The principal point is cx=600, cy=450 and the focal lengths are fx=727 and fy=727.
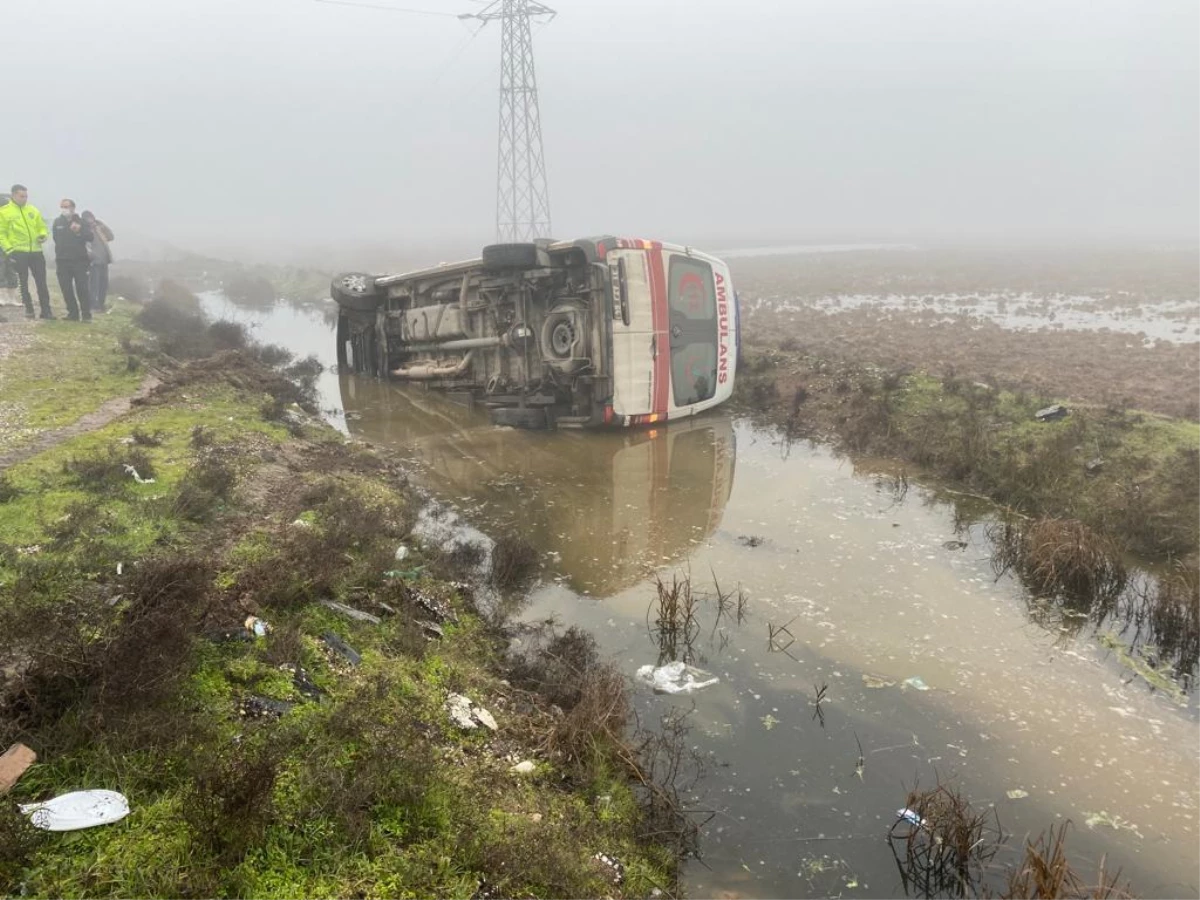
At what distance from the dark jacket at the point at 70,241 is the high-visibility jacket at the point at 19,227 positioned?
196 millimetres

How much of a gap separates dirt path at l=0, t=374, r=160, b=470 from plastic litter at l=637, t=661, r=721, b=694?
5.61 m

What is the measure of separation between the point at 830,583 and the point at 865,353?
10050 mm

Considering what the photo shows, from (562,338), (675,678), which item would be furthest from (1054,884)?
(562,338)

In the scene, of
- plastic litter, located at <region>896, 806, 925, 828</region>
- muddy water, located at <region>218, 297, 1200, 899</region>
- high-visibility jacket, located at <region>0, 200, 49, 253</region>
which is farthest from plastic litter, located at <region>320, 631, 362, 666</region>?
high-visibility jacket, located at <region>0, 200, 49, 253</region>

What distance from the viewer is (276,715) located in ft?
11.5

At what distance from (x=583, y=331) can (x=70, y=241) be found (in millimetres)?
8463

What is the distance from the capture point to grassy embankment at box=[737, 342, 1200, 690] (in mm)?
5672

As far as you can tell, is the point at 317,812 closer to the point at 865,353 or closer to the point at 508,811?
the point at 508,811

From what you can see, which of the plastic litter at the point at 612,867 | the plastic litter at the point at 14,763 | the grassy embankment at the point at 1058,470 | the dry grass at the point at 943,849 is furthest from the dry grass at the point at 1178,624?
the plastic litter at the point at 14,763

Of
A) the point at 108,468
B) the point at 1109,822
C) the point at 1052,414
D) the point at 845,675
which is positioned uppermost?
the point at 108,468

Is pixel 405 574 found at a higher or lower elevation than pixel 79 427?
lower

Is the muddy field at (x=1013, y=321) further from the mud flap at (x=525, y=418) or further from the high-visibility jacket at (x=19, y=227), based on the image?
the high-visibility jacket at (x=19, y=227)

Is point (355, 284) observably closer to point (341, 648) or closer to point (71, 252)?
point (71, 252)

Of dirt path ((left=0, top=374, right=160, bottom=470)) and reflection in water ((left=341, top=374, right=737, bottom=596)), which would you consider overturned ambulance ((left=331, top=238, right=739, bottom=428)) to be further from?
dirt path ((left=0, top=374, right=160, bottom=470))
